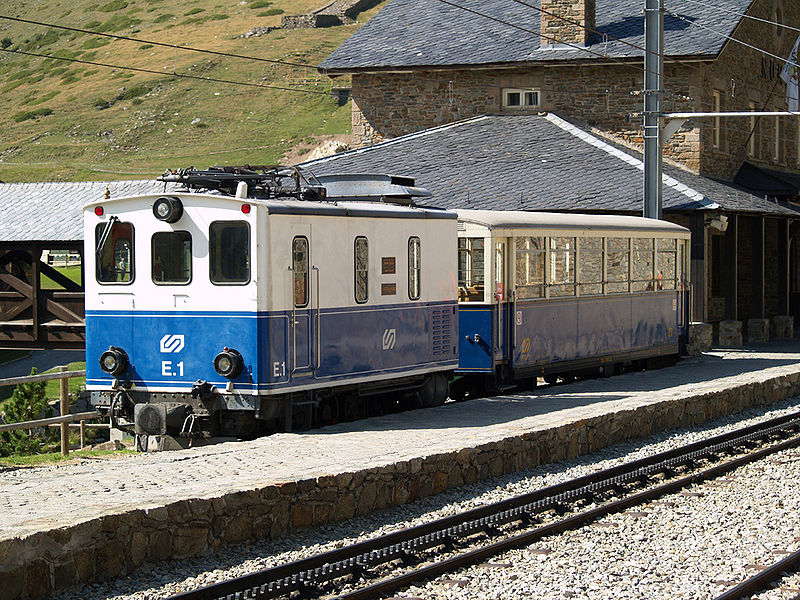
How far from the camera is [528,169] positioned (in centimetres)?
2798

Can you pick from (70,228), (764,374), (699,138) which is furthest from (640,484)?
(699,138)

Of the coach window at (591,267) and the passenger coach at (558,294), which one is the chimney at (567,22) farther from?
the coach window at (591,267)

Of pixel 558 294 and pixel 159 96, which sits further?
pixel 159 96

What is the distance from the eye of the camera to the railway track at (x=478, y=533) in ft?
25.2

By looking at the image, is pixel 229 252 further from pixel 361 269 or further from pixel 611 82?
pixel 611 82

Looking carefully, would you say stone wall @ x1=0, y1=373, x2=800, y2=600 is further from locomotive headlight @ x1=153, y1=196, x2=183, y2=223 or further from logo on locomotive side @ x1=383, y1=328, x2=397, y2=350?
locomotive headlight @ x1=153, y1=196, x2=183, y2=223

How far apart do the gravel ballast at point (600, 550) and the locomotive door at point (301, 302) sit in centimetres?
259

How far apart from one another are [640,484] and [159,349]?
5090mm

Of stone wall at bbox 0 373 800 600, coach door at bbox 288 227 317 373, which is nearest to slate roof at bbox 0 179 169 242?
coach door at bbox 288 227 317 373

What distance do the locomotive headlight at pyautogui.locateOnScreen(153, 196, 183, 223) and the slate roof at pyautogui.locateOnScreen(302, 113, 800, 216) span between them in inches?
532

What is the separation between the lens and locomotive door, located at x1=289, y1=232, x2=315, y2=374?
12.9 meters

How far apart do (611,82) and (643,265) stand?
10.6 metres

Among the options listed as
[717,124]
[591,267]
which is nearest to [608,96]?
[717,124]

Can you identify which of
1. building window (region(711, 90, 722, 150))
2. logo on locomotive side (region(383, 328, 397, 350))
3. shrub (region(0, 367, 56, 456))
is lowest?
shrub (region(0, 367, 56, 456))
